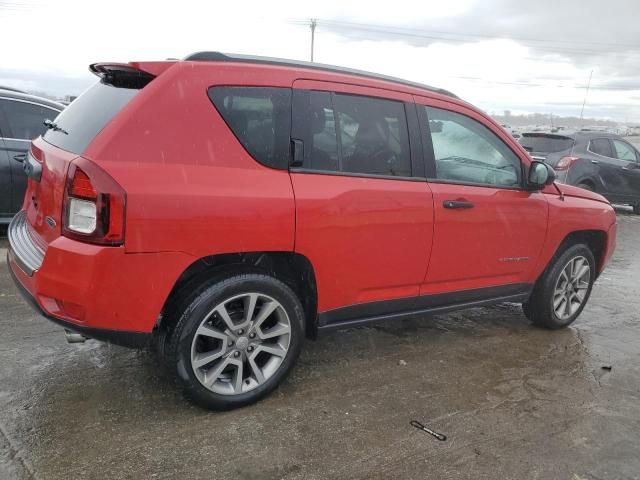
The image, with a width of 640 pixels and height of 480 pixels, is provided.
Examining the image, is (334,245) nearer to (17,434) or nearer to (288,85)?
(288,85)

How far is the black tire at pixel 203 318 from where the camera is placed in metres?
2.71

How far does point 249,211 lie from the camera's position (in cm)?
277

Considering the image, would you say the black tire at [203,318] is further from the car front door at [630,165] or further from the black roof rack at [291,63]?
A: the car front door at [630,165]

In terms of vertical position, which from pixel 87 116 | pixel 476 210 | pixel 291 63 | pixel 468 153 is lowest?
pixel 476 210

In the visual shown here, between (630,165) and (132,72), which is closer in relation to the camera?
(132,72)

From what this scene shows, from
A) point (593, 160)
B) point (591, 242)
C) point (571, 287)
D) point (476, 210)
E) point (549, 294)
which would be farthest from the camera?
point (593, 160)

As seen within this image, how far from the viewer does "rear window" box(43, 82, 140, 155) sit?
2.67m

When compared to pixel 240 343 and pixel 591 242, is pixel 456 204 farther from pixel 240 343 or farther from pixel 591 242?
pixel 591 242

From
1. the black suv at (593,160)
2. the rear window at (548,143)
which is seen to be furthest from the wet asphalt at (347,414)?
the rear window at (548,143)

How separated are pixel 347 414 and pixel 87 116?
82.1 inches

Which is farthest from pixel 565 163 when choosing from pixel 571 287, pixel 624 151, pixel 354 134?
pixel 354 134

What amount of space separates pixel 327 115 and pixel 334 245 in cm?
74

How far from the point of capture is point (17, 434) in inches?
104

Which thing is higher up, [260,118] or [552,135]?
[260,118]
